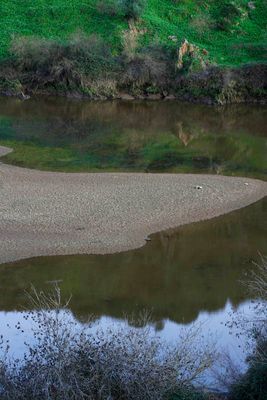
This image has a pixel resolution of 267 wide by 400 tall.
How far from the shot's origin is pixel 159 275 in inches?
978

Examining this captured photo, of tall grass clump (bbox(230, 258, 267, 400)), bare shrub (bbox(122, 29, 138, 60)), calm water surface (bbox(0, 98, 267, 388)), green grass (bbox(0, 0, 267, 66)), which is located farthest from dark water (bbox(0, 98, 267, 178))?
tall grass clump (bbox(230, 258, 267, 400))

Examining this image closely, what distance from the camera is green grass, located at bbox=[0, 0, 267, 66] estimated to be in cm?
6469

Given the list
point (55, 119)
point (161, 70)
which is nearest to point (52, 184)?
point (55, 119)

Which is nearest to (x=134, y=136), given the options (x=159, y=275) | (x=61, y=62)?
(x=61, y=62)

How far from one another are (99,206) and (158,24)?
40529mm

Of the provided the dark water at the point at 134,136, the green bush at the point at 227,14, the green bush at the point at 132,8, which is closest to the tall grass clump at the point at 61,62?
the dark water at the point at 134,136

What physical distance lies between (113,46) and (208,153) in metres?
24.2

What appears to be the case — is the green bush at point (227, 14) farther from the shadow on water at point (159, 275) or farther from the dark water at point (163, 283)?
the shadow on water at point (159, 275)

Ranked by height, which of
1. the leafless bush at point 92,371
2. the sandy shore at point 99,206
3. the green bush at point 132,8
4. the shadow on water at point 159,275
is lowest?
the shadow on water at point 159,275

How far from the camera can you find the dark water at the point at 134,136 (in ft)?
129

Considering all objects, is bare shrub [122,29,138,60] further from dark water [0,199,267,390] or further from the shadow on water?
the shadow on water

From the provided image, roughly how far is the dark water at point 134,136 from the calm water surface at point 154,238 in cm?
6

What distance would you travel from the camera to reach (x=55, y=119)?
167ft

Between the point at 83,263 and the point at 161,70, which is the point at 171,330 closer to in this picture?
the point at 83,263
